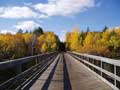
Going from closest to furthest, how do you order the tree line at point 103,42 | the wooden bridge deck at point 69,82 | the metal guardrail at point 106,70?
the metal guardrail at point 106,70 < the wooden bridge deck at point 69,82 < the tree line at point 103,42

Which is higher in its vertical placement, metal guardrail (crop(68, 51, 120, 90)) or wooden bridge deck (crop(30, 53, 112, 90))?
metal guardrail (crop(68, 51, 120, 90))

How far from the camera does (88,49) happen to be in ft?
373

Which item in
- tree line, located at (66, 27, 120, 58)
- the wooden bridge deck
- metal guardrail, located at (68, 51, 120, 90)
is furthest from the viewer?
tree line, located at (66, 27, 120, 58)

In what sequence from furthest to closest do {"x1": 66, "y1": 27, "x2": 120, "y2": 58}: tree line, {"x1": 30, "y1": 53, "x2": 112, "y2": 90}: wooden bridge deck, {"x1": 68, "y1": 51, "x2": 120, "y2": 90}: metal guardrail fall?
{"x1": 66, "y1": 27, "x2": 120, "y2": 58}: tree line
{"x1": 30, "y1": 53, "x2": 112, "y2": 90}: wooden bridge deck
{"x1": 68, "y1": 51, "x2": 120, "y2": 90}: metal guardrail

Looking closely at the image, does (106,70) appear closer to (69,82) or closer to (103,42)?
(69,82)

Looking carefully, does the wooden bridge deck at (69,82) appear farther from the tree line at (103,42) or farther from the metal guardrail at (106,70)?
the tree line at (103,42)

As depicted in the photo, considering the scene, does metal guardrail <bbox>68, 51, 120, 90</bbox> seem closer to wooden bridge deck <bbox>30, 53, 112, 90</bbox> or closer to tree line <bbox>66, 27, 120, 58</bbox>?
wooden bridge deck <bbox>30, 53, 112, 90</bbox>

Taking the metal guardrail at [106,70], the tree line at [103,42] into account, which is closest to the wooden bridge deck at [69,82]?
the metal guardrail at [106,70]

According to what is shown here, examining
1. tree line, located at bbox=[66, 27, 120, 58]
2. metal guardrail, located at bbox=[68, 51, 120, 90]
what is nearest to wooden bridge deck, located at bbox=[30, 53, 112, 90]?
metal guardrail, located at bbox=[68, 51, 120, 90]

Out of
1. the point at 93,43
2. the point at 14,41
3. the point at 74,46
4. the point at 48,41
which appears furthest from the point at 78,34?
the point at 48,41

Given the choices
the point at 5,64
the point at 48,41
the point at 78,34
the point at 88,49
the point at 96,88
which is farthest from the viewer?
the point at 48,41

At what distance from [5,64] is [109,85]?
15.1ft

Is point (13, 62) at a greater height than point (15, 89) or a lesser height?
greater

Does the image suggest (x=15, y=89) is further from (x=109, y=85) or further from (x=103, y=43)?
(x=103, y=43)
